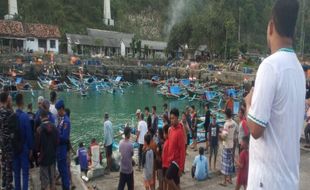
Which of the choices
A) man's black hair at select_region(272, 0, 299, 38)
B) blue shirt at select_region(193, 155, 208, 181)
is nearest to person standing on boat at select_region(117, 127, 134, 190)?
blue shirt at select_region(193, 155, 208, 181)

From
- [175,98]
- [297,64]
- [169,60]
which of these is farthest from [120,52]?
[297,64]

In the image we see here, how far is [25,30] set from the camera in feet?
169

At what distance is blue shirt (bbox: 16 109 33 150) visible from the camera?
5547 millimetres

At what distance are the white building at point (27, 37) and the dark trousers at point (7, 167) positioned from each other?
46.4 metres

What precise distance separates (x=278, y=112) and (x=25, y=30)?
53.8 m

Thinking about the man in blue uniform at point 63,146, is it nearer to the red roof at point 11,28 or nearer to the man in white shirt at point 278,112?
the man in white shirt at point 278,112

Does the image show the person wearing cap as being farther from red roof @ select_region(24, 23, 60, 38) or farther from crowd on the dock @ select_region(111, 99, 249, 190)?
red roof @ select_region(24, 23, 60, 38)

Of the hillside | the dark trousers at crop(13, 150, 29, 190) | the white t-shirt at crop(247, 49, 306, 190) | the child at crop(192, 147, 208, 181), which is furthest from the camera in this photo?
the hillside

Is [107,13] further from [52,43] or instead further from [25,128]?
[25,128]

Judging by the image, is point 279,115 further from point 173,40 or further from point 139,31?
point 139,31

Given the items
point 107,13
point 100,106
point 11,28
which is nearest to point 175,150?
point 100,106

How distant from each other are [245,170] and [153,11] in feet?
308

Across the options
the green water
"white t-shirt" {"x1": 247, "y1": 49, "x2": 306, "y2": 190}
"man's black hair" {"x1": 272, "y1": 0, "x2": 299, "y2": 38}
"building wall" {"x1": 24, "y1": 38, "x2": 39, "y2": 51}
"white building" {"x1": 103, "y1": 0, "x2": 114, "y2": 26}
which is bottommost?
the green water

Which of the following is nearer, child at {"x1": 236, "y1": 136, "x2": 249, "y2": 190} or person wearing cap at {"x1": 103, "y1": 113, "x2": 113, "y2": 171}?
child at {"x1": 236, "y1": 136, "x2": 249, "y2": 190}
